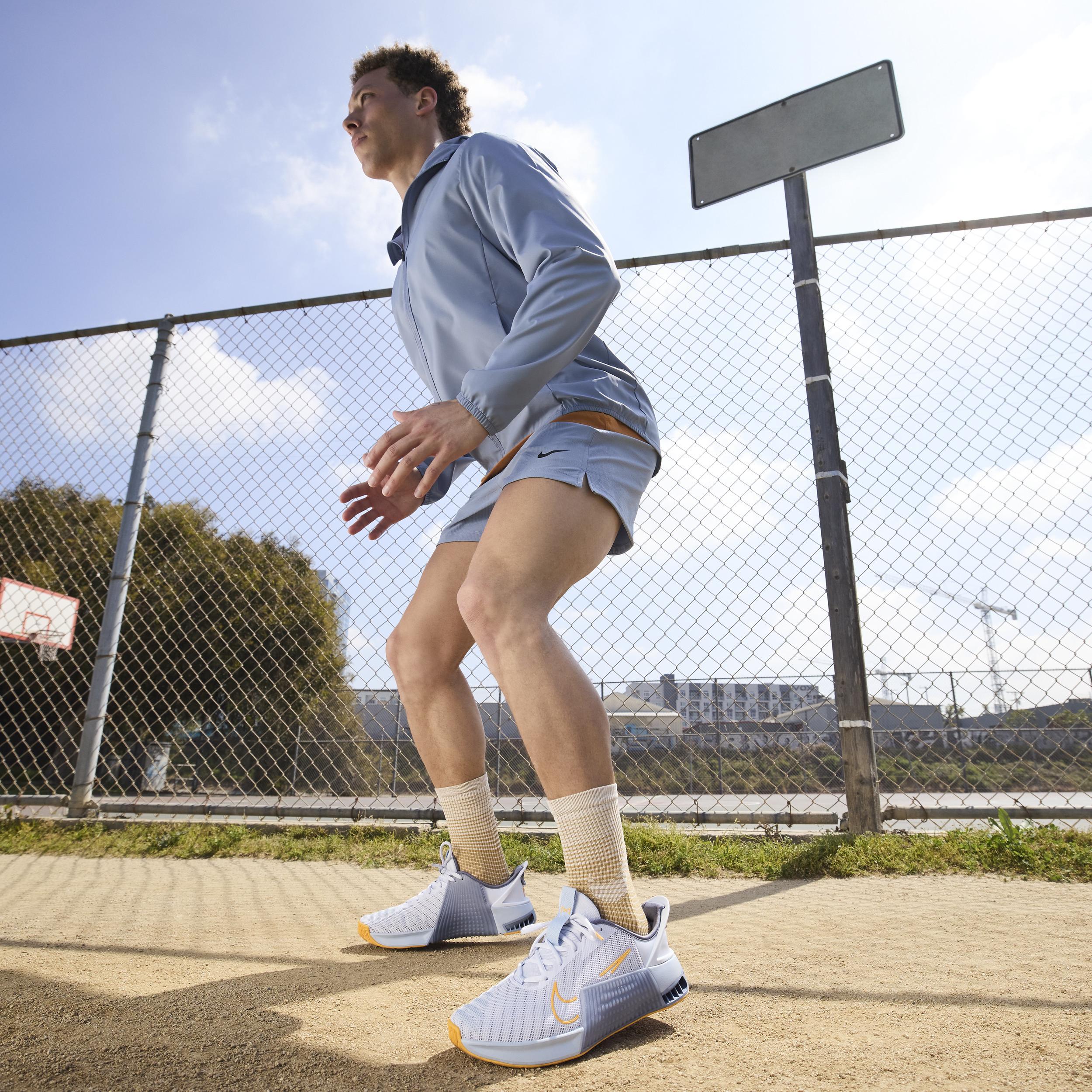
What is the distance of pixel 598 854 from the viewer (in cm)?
108

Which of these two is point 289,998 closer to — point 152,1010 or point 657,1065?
point 152,1010

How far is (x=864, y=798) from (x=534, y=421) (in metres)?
1.90

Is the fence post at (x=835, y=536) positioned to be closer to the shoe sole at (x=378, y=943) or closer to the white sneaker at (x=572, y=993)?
the shoe sole at (x=378, y=943)

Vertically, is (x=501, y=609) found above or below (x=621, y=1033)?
above

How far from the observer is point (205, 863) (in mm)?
2729

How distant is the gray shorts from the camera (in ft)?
→ 4.01

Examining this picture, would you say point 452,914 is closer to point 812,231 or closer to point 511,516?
point 511,516

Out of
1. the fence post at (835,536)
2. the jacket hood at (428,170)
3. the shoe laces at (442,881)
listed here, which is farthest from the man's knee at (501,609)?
the fence post at (835,536)

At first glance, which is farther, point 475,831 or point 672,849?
point 672,849

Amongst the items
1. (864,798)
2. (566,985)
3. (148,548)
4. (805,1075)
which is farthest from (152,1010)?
(148,548)

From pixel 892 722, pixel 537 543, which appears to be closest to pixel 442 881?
pixel 537 543

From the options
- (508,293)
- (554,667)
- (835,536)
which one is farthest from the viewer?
(835,536)

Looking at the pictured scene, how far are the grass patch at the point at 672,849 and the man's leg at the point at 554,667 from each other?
141 centimetres

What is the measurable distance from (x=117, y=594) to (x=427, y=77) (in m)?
2.89
